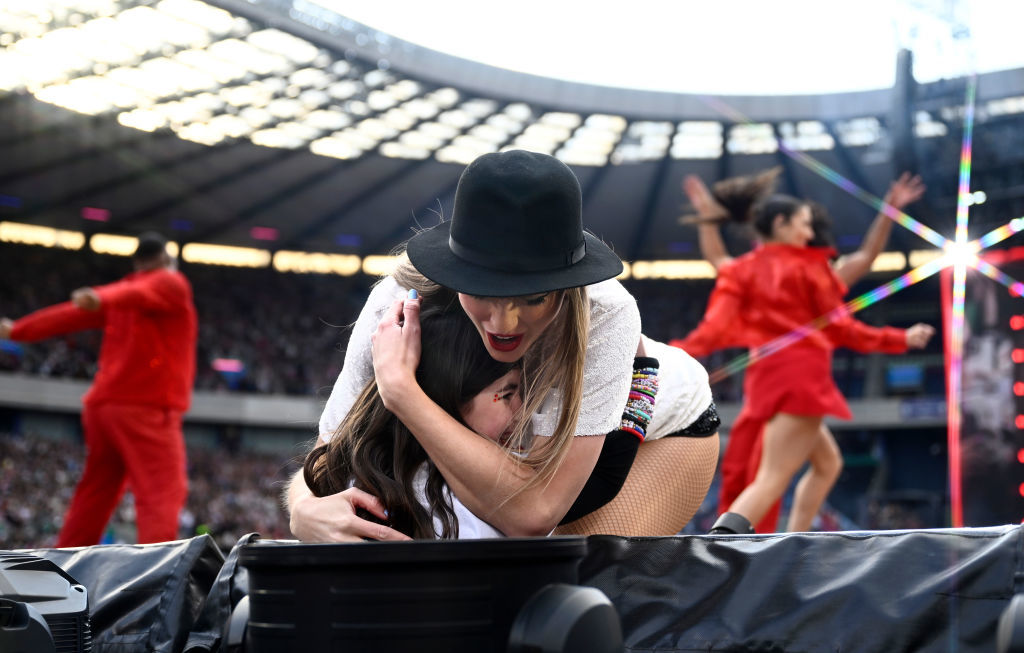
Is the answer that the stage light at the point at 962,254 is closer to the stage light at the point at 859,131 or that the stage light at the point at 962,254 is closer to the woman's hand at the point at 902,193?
the woman's hand at the point at 902,193

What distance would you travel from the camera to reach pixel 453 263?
1761mm

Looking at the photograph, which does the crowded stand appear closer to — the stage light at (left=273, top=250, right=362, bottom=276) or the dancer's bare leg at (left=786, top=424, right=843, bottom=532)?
the stage light at (left=273, top=250, right=362, bottom=276)

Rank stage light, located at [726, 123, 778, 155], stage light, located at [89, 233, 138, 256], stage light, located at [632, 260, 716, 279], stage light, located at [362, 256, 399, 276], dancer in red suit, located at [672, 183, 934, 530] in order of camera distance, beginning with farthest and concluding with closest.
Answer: stage light, located at [632, 260, 716, 279], stage light, located at [362, 256, 399, 276], stage light, located at [89, 233, 138, 256], stage light, located at [726, 123, 778, 155], dancer in red suit, located at [672, 183, 934, 530]

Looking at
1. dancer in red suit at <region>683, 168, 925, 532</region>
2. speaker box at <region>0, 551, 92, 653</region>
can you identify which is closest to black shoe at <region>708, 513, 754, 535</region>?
speaker box at <region>0, 551, 92, 653</region>

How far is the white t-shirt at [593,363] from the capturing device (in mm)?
1916

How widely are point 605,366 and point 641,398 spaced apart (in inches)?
9.4

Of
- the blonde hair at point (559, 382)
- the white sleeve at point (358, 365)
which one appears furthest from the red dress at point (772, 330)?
the blonde hair at point (559, 382)

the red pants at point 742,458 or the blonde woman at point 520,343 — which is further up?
the blonde woman at point 520,343

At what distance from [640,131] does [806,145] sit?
11.9 ft

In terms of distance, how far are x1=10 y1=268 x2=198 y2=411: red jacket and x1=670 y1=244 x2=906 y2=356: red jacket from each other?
8.85 ft

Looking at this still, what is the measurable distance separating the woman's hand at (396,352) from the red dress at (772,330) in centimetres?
309

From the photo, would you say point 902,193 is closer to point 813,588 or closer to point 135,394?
point 135,394

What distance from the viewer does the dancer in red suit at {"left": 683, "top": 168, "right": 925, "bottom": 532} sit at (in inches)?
191

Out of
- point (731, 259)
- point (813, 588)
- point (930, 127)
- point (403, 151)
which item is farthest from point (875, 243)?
point (403, 151)
